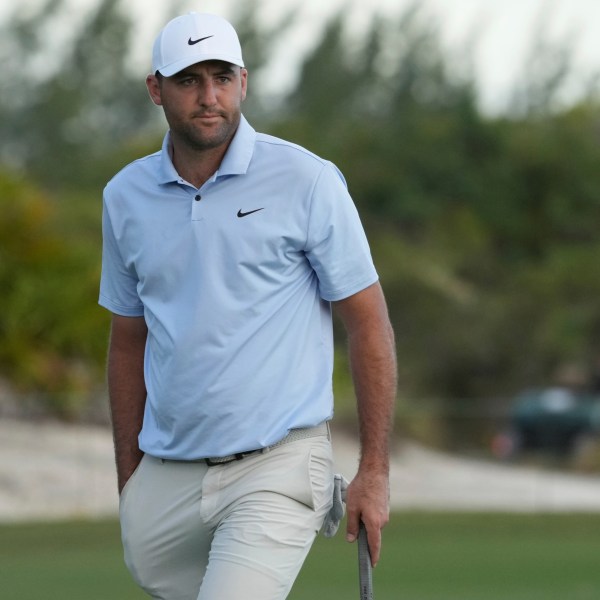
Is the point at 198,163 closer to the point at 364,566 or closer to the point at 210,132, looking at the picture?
the point at 210,132

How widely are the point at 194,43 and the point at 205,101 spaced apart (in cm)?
17

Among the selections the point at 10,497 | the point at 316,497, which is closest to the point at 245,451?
the point at 316,497

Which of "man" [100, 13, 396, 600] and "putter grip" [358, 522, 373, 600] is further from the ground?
"man" [100, 13, 396, 600]

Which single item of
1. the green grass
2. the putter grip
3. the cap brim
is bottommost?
the green grass

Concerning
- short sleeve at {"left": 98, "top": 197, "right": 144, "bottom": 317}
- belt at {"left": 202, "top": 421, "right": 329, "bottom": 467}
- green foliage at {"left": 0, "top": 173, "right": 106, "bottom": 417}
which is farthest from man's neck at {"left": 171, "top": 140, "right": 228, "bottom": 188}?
green foliage at {"left": 0, "top": 173, "right": 106, "bottom": 417}

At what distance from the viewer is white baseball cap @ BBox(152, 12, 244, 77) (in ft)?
15.5

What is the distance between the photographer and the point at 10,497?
17.9 m

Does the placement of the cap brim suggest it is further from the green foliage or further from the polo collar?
the green foliage

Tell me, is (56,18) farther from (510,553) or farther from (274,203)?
(274,203)

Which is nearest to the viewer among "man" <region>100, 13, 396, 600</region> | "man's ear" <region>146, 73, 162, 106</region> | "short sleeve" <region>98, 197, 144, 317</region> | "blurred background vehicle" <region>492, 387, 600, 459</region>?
"man" <region>100, 13, 396, 600</region>

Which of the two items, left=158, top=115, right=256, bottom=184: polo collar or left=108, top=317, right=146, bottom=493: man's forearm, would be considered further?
left=108, top=317, right=146, bottom=493: man's forearm

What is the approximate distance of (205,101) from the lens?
4734mm

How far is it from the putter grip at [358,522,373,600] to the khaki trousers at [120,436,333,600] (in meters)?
0.14

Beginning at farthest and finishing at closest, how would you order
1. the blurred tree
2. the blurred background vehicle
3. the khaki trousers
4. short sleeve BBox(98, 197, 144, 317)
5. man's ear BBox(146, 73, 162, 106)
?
the blurred tree, the blurred background vehicle, short sleeve BBox(98, 197, 144, 317), man's ear BBox(146, 73, 162, 106), the khaki trousers
